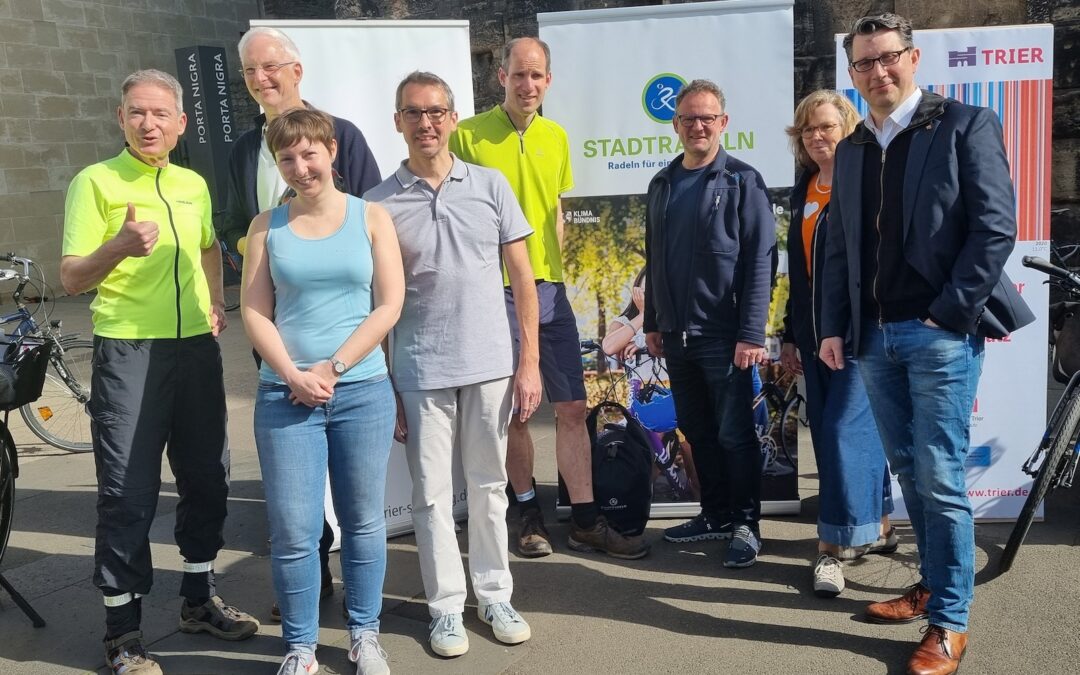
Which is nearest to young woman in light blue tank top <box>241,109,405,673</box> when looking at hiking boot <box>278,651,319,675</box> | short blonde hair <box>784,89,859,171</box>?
hiking boot <box>278,651,319,675</box>

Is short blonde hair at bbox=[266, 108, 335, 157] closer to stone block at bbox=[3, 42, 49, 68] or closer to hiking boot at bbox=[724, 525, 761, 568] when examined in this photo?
hiking boot at bbox=[724, 525, 761, 568]

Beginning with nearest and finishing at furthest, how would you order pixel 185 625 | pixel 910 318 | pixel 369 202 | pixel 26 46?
pixel 910 318 → pixel 369 202 → pixel 185 625 → pixel 26 46

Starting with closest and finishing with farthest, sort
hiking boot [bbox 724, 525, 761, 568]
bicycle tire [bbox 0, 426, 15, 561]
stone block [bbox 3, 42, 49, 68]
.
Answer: bicycle tire [bbox 0, 426, 15, 561] → hiking boot [bbox 724, 525, 761, 568] → stone block [bbox 3, 42, 49, 68]

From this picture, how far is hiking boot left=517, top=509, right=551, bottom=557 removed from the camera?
3.94 meters

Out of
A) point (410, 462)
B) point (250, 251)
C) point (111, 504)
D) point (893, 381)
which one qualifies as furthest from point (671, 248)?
point (111, 504)

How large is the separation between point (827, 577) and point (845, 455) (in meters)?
0.45

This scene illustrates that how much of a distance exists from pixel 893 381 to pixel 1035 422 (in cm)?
153

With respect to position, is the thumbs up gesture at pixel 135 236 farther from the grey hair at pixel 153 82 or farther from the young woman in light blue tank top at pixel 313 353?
the grey hair at pixel 153 82

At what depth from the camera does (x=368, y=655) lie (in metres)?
2.88

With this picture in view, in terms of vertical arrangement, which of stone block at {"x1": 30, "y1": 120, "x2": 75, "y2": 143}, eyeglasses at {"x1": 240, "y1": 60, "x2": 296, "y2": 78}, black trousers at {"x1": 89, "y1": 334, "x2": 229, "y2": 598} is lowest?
black trousers at {"x1": 89, "y1": 334, "x2": 229, "y2": 598}

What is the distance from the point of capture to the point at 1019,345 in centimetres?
395

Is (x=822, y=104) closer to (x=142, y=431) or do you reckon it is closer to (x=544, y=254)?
(x=544, y=254)

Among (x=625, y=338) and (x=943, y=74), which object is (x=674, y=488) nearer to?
(x=625, y=338)

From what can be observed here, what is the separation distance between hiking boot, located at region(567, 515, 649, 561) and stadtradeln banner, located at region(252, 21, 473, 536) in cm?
74
